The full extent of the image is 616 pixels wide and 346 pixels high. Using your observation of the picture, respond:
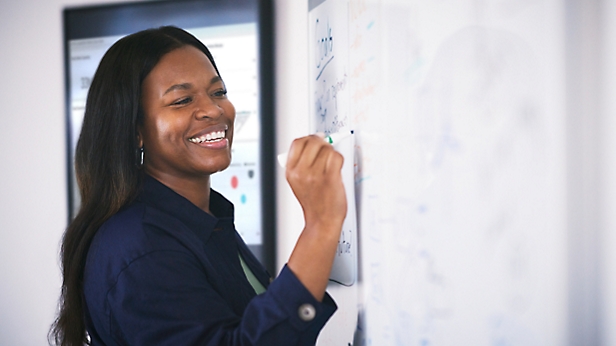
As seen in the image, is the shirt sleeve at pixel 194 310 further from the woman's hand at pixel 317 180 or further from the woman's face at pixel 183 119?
the woman's face at pixel 183 119

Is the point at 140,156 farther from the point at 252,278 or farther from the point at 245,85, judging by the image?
the point at 245,85

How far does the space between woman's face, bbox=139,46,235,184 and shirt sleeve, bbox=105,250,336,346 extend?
239 millimetres

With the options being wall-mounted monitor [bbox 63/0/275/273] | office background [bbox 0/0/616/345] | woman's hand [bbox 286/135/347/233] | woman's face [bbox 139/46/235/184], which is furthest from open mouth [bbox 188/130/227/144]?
wall-mounted monitor [bbox 63/0/275/273]

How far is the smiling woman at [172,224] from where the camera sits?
0.66 meters

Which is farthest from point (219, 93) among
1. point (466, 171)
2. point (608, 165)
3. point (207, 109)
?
point (608, 165)

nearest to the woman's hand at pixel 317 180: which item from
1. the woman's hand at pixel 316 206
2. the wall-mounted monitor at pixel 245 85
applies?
the woman's hand at pixel 316 206

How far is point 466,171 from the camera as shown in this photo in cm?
55

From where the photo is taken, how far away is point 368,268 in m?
0.83

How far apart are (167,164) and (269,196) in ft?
1.88

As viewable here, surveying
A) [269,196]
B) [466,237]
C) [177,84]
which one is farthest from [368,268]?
[269,196]

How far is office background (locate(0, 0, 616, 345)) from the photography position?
433 millimetres

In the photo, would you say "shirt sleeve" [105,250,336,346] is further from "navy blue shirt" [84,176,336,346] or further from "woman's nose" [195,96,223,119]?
"woman's nose" [195,96,223,119]

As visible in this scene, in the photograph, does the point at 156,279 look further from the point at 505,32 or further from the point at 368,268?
the point at 505,32

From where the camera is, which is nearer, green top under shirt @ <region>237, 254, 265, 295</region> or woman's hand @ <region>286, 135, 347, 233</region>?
woman's hand @ <region>286, 135, 347, 233</region>
